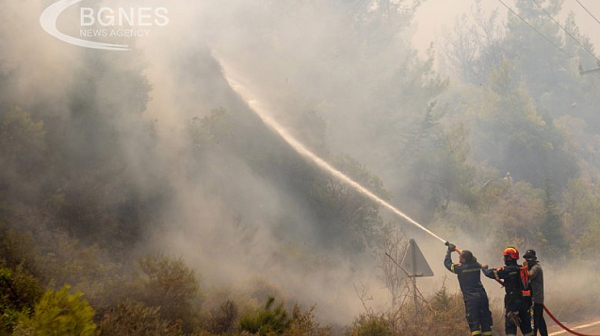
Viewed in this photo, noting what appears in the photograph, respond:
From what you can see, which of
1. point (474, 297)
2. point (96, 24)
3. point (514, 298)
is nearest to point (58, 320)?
point (474, 297)

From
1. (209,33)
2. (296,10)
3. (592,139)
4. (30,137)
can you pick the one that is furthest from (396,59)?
(592,139)

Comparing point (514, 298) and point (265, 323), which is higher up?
point (514, 298)

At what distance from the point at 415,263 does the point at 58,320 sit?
22.5 ft

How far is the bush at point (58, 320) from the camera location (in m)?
5.57

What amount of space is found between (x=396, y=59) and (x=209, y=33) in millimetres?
13930

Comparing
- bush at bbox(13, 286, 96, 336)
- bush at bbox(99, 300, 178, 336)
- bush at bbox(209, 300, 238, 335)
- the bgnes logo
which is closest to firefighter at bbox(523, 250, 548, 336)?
bush at bbox(209, 300, 238, 335)

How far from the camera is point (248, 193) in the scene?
18.8 meters

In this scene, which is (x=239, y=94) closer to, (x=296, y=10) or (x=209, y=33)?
(x=209, y=33)

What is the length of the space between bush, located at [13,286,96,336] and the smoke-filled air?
0.06 ft

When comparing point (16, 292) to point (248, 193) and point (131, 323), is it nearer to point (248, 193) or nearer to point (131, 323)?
point (131, 323)

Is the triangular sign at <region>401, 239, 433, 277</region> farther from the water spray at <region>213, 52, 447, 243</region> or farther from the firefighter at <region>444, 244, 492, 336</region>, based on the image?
the water spray at <region>213, 52, 447, 243</region>

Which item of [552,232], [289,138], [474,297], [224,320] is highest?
[289,138]

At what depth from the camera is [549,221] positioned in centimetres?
2825

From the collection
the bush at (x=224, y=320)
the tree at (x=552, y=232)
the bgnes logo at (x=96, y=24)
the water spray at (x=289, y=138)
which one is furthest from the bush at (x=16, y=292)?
the tree at (x=552, y=232)
